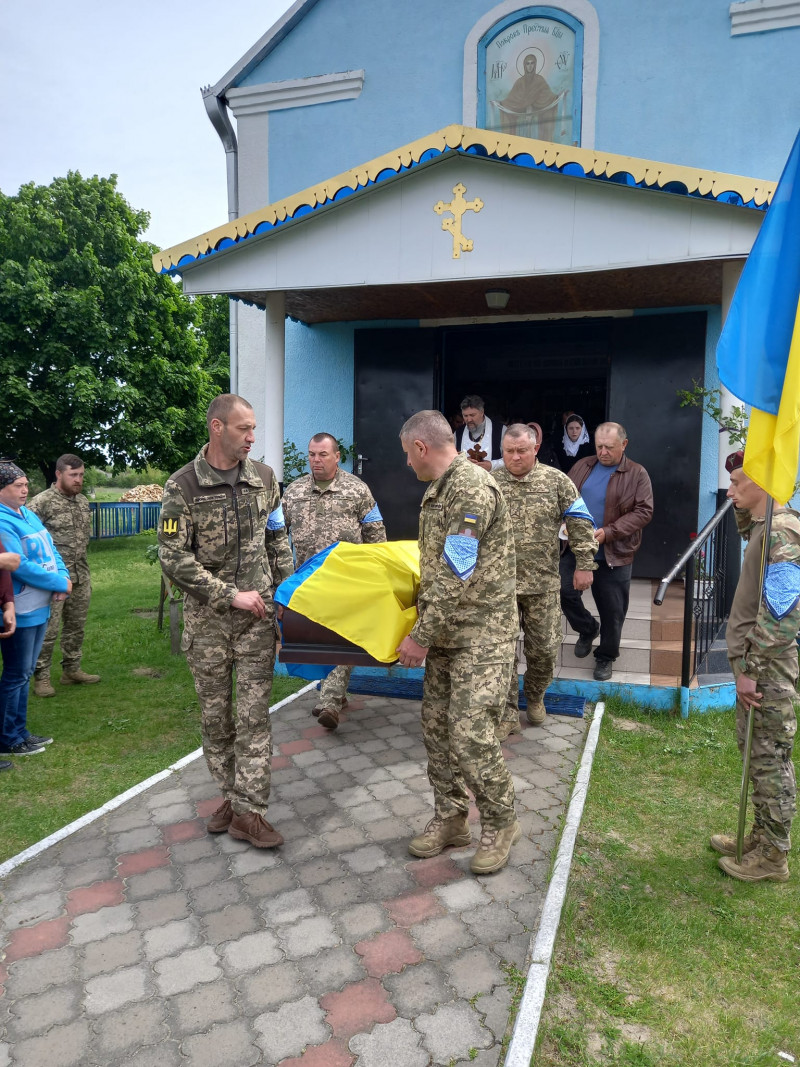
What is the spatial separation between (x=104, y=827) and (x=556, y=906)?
2.28 m

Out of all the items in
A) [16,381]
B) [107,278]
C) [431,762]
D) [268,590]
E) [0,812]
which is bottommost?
[0,812]

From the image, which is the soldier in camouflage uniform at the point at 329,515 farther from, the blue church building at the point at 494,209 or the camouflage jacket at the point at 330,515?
the blue church building at the point at 494,209

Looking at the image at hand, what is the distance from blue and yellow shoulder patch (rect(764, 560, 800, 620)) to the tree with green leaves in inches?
655

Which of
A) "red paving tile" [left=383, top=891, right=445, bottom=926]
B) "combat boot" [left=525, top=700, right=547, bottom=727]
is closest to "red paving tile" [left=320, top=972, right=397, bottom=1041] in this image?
"red paving tile" [left=383, top=891, right=445, bottom=926]

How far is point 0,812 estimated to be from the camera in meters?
4.00

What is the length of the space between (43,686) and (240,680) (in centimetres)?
354

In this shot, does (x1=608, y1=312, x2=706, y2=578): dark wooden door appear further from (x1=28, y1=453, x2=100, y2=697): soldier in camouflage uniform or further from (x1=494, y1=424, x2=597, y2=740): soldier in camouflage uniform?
(x1=28, y1=453, x2=100, y2=697): soldier in camouflage uniform

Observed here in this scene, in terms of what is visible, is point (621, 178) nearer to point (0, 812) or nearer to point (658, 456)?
point (658, 456)

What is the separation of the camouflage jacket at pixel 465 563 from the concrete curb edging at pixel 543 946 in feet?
3.46

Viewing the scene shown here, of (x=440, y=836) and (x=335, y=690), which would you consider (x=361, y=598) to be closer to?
(x=440, y=836)

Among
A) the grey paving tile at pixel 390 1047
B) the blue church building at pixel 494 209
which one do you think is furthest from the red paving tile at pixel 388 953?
the blue church building at pixel 494 209

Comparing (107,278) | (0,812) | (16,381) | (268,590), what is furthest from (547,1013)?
(107,278)

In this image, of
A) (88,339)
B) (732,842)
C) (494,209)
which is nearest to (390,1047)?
(732,842)

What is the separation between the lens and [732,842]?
11.6 ft
